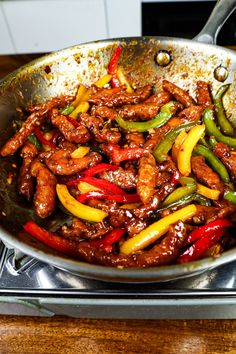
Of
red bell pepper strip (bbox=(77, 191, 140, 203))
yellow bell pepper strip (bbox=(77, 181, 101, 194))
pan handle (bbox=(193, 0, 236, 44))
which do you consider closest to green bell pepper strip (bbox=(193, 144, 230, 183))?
red bell pepper strip (bbox=(77, 191, 140, 203))

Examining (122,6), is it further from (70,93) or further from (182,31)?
(70,93)

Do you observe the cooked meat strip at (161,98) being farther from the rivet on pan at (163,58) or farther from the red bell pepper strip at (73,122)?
the red bell pepper strip at (73,122)

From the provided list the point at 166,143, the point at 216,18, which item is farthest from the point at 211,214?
the point at 216,18

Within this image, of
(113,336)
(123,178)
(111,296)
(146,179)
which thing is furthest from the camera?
(123,178)

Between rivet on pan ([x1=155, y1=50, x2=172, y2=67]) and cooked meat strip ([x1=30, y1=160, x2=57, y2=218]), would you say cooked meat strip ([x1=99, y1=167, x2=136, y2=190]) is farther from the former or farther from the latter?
rivet on pan ([x1=155, y1=50, x2=172, y2=67])

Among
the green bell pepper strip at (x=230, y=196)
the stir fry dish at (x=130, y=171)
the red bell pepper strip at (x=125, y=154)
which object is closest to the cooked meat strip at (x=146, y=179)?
the stir fry dish at (x=130, y=171)

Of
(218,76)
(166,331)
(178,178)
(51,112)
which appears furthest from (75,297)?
(218,76)

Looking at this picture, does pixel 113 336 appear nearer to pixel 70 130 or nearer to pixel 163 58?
pixel 70 130
